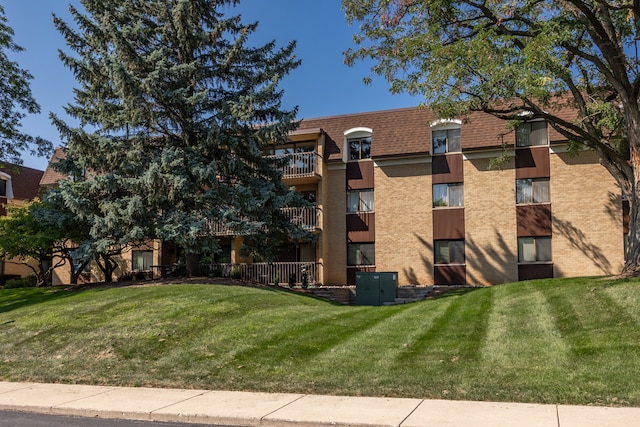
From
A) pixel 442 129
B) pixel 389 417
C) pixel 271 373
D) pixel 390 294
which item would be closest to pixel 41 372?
pixel 271 373

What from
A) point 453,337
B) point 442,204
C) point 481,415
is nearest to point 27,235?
point 442,204

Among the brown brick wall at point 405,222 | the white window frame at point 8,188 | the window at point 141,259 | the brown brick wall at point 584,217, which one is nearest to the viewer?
the brown brick wall at point 584,217

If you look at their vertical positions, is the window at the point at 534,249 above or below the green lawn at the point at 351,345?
above

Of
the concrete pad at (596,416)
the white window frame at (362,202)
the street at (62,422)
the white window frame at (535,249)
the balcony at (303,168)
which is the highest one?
the balcony at (303,168)

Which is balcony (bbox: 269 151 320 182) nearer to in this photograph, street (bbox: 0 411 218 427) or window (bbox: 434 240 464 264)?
window (bbox: 434 240 464 264)

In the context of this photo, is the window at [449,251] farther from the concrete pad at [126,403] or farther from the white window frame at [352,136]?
Answer: the concrete pad at [126,403]

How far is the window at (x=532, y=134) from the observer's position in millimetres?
26203

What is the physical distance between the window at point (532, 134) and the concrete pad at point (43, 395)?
22971mm

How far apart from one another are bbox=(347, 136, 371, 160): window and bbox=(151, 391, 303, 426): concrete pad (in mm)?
22288

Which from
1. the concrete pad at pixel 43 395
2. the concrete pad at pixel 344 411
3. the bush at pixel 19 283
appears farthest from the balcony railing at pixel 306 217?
the concrete pad at pixel 344 411

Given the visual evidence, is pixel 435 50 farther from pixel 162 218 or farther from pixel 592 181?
pixel 592 181

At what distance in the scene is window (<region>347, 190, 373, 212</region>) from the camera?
29.3 m

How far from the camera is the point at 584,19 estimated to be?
50.5 ft

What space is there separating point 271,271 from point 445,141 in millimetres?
11555
